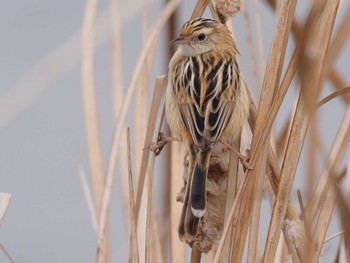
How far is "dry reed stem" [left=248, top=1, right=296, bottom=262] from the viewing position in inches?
104

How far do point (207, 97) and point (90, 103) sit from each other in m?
0.48

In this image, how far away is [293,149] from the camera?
103 inches

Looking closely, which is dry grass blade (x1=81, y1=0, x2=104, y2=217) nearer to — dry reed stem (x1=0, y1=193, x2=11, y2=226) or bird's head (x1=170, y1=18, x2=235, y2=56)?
bird's head (x1=170, y1=18, x2=235, y2=56)

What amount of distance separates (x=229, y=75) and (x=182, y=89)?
8.1 inches

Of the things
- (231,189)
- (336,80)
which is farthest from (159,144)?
(336,80)

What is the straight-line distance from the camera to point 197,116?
10.6ft

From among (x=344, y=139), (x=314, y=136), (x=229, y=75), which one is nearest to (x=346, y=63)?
(x=229, y=75)

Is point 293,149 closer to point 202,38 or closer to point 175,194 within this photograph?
point 175,194

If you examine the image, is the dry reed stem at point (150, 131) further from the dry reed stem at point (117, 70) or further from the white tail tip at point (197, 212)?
the dry reed stem at point (117, 70)

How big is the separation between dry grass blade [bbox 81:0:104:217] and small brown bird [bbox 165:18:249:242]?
31 centimetres

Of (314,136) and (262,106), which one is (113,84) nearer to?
(262,106)

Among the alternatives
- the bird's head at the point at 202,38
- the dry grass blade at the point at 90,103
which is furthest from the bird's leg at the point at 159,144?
the bird's head at the point at 202,38

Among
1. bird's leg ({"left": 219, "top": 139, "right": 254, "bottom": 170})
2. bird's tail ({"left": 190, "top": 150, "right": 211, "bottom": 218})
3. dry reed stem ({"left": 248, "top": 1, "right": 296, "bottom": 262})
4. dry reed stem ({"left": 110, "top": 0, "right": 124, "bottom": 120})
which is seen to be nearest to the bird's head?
dry reed stem ({"left": 110, "top": 0, "right": 124, "bottom": 120})

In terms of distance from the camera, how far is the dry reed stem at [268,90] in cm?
264
